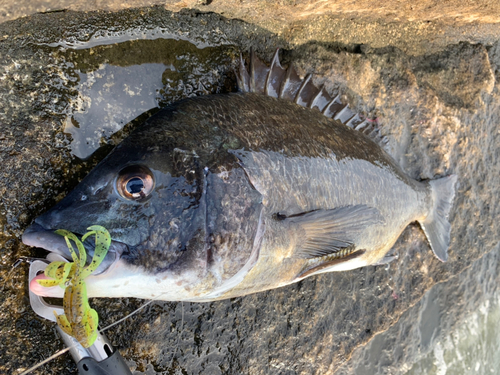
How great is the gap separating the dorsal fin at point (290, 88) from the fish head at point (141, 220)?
84cm

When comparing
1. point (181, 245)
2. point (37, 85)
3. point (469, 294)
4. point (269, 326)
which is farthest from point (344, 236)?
point (469, 294)

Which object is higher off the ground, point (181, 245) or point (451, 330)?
point (181, 245)

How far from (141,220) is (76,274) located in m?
0.32

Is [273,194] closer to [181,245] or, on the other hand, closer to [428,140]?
[181,245]

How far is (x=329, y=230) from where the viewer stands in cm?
218

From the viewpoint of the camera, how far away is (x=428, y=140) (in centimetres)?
345

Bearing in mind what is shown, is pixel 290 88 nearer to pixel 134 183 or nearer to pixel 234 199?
pixel 234 199

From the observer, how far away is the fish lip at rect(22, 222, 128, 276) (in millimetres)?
A: 1487

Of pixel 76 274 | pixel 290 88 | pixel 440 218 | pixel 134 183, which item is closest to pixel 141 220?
pixel 134 183

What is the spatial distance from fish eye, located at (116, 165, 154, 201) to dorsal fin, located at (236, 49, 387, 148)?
0.98m

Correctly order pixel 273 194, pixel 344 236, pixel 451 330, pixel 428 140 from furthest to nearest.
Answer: pixel 451 330 < pixel 428 140 < pixel 344 236 < pixel 273 194

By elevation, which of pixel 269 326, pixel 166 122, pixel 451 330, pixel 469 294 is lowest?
pixel 451 330

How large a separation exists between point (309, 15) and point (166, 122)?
153 centimetres

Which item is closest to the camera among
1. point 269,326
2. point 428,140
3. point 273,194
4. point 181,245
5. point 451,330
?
point 181,245
